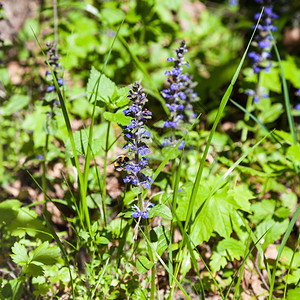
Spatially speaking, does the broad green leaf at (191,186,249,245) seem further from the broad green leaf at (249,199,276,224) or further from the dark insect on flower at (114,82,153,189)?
the dark insect on flower at (114,82,153,189)

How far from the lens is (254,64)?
3350 mm

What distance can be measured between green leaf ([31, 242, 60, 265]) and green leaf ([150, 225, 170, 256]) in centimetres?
61

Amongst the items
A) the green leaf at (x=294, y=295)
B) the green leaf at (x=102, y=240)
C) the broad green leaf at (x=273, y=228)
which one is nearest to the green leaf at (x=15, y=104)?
the green leaf at (x=102, y=240)

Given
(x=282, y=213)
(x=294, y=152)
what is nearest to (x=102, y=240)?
(x=282, y=213)

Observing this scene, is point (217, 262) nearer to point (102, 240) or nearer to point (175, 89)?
point (102, 240)

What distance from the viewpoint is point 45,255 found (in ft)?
6.50

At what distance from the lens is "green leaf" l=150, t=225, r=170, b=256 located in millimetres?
1887

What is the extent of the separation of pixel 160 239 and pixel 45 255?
28.2 inches

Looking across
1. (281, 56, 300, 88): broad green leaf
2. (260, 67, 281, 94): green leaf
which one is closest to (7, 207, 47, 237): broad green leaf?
(260, 67, 281, 94): green leaf

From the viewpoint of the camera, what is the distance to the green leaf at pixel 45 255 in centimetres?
196

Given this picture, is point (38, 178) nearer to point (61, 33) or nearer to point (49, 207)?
point (49, 207)

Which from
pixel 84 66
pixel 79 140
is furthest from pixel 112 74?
pixel 79 140

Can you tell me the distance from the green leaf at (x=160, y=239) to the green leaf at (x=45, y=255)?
2.00 feet

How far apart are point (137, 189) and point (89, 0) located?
4.23 m
